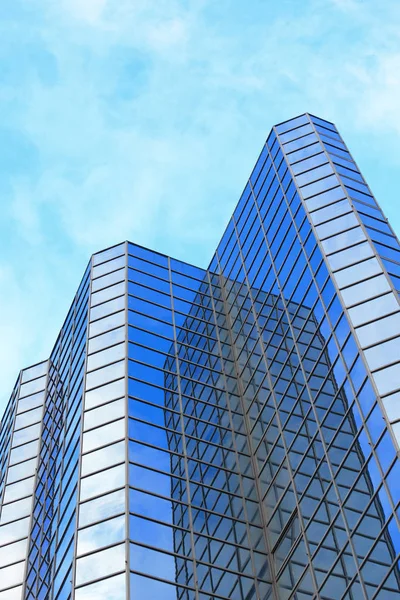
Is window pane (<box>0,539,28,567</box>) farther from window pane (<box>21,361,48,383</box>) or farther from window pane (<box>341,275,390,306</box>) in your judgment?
window pane (<box>341,275,390,306</box>)

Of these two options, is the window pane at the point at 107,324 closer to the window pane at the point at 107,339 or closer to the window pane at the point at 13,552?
the window pane at the point at 107,339

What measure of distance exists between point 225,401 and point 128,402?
5387 millimetres

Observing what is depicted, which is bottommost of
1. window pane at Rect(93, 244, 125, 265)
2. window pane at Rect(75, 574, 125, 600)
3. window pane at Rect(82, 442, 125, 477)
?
window pane at Rect(75, 574, 125, 600)

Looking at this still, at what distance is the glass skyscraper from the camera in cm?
3197

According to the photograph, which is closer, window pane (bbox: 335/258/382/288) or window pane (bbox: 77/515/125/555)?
window pane (bbox: 77/515/125/555)

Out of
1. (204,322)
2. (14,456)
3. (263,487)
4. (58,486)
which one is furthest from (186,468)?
(14,456)

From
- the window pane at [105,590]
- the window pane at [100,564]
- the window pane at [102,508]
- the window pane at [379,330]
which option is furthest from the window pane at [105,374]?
the window pane at [379,330]

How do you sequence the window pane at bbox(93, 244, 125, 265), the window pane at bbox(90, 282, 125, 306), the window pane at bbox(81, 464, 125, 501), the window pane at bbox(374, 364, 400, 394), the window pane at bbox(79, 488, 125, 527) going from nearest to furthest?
the window pane at bbox(374, 364, 400, 394) < the window pane at bbox(79, 488, 125, 527) < the window pane at bbox(81, 464, 125, 501) < the window pane at bbox(90, 282, 125, 306) < the window pane at bbox(93, 244, 125, 265)

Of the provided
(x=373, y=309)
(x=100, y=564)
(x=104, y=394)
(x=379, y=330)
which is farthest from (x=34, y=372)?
(x=379, y=330)

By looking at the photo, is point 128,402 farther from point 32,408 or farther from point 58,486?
point 32,408

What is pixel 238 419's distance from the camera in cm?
4194

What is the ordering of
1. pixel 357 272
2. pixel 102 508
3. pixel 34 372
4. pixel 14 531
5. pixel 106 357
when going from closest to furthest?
pixel 102 508, pixel 357 272, pixel 106 357, pixel 14 531, pixel 34 372

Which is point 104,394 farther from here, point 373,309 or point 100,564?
point 373,309

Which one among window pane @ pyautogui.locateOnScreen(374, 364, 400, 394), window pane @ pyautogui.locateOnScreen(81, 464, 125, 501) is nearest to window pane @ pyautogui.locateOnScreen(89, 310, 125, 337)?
window pane @ pyautogui.locateOnScreen(81, 464, 125, 501)
